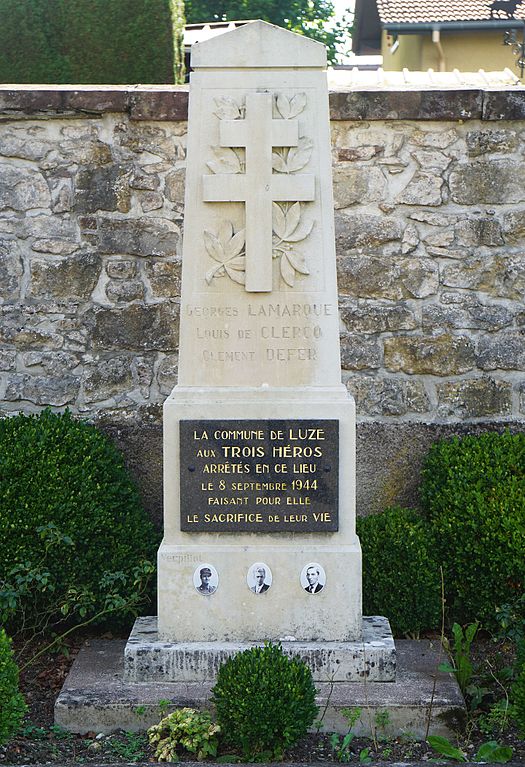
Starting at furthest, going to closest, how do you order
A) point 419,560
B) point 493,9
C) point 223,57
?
point 493,9, point 419,560, point 223,57

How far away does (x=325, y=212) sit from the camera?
4723mm

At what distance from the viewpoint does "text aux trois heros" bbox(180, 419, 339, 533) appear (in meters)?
4.79

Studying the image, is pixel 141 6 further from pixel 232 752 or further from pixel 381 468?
pixel 232 752

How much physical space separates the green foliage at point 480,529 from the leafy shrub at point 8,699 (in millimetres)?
2376

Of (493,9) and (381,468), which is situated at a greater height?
(493,9)

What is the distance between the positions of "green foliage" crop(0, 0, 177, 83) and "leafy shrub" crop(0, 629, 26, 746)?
4.94 metres

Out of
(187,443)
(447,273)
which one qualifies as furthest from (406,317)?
(187,443)

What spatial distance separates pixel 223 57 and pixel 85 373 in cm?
241

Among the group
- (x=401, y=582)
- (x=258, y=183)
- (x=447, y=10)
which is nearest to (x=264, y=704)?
(x=401, y=582)

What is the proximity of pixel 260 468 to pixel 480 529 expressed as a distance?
1.33m

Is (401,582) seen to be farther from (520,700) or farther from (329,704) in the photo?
(520,700)

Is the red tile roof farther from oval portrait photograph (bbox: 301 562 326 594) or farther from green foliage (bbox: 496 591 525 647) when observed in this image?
oval portrait photograph (bbox: 301 562 326 594)

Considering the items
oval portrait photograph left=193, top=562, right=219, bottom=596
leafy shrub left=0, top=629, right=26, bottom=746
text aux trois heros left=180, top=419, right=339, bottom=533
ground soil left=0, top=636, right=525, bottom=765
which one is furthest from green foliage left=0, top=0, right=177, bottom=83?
leafy shrub left=0, top=629, right=26, bottom=746

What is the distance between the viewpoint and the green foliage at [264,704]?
4059mm
